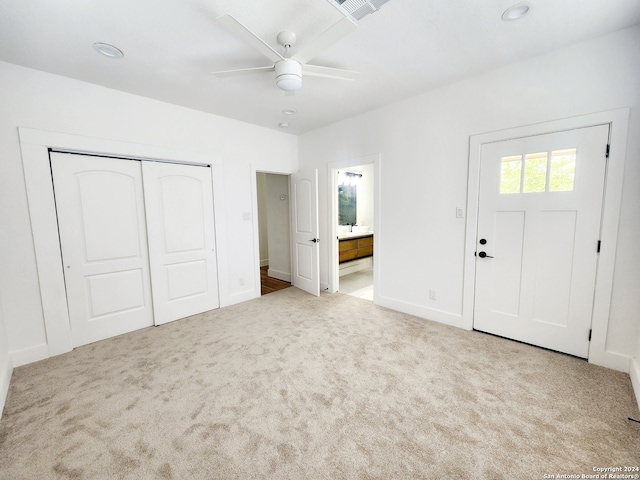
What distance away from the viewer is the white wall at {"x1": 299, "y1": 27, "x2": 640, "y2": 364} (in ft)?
6.79

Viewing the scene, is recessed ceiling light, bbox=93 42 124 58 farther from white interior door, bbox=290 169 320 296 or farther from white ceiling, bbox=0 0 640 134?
white interior door, bbox=290 169 320 296

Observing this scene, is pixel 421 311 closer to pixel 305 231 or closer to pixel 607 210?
pixel 607 210

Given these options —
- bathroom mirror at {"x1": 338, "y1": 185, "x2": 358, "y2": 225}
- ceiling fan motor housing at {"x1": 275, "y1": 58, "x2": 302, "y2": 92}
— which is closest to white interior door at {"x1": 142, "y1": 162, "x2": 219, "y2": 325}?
ceiling fan motor housing at {"x1": 275, "y1": 58, "x2": 302, "y2": 92}

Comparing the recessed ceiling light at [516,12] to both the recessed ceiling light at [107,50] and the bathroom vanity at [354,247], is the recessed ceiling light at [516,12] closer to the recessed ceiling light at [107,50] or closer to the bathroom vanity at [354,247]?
the recessed ceiling light at [107,50]

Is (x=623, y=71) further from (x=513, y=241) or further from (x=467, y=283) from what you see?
(x=467, y=283)

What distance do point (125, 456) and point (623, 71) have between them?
4287 millimetres

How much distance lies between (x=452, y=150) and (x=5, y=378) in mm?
4508

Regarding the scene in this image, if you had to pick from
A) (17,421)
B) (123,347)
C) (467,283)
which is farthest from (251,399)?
(467,283)

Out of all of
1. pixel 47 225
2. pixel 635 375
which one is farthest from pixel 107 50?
pixel 635 375

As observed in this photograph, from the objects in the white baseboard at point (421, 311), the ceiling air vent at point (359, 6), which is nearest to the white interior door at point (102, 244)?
the ceiling air vent at point (359, 6)

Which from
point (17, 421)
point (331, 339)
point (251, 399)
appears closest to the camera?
point (17, 421)

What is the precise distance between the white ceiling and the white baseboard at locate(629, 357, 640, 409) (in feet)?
8.30

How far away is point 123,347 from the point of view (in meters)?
2.71

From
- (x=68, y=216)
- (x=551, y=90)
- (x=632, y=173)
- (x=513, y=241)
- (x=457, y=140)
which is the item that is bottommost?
(x=513, y=241)
